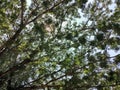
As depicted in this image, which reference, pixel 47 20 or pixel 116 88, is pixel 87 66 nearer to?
pixel 116 88

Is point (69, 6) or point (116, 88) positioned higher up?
A: point (69, 6)

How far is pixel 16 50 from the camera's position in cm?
1000

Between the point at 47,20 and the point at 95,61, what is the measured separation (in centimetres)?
229

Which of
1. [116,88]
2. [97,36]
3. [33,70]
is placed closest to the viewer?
[97,36]

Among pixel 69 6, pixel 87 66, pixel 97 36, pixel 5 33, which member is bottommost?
pixel 87 66

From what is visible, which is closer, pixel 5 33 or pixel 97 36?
pixel 97 36

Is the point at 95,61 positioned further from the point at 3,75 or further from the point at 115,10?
the point at 3,75

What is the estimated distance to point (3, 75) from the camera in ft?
33.9

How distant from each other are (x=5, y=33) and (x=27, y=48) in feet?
3.19

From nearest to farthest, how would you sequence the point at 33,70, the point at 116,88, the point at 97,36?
the point at 97,36 → the point at 116,88 → the point at 33,70

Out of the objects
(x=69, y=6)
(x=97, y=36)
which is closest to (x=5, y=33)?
(x=69, y=6)

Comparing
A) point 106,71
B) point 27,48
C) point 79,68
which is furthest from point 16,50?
point 106,71

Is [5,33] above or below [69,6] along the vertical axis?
below

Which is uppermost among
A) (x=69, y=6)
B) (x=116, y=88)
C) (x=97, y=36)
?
(x=69, y=6)
